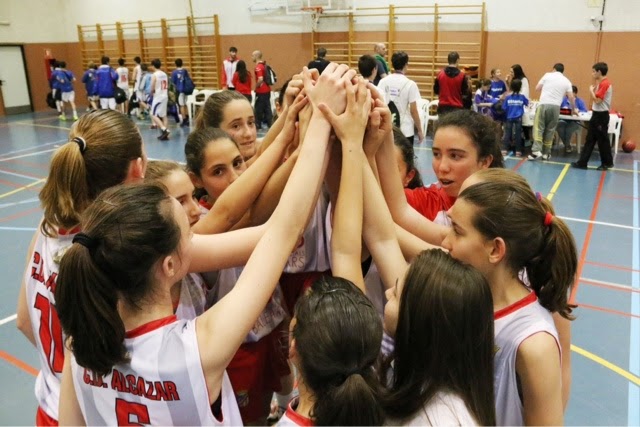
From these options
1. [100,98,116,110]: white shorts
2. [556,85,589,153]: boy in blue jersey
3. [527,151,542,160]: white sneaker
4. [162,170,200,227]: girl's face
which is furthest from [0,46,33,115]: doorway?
[162,170,200,227]: girl's face

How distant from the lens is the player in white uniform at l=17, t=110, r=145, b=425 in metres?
1.63

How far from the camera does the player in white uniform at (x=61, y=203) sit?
5.35 feet

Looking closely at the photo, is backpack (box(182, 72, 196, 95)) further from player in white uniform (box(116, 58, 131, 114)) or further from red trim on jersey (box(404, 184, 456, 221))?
red trim on jersey (box(404, 184, 456, 221))

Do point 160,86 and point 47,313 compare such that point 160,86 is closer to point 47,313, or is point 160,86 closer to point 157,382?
point 47,313

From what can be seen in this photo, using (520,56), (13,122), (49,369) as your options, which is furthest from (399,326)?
(13,122)

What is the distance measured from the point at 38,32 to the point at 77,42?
1440 millimetres

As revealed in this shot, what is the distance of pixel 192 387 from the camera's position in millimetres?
1213

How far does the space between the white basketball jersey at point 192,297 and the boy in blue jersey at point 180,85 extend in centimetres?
1262

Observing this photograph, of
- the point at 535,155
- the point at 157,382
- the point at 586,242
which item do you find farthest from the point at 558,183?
the point at 157,382

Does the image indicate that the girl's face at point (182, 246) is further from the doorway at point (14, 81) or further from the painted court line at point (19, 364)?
the doorway at point (14, 81)

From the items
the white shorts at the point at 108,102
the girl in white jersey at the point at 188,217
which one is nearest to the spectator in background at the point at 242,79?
the white shorts at the point at 108,102

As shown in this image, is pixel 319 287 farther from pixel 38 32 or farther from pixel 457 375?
pixel 38 32

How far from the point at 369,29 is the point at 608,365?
11565mm

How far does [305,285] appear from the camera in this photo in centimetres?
191
